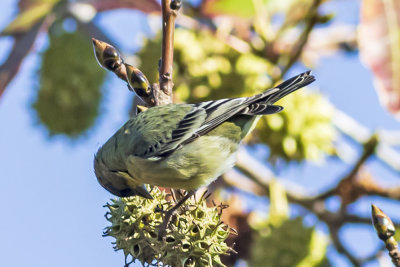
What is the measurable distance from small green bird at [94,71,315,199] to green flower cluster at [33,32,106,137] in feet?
6.01

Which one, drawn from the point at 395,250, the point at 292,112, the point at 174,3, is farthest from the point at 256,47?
the point at 395,250

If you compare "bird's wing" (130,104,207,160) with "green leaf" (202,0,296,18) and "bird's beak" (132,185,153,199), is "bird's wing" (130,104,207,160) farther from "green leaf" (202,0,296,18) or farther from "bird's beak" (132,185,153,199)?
"green leaf" (202,0,296,18)

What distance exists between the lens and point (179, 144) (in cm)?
261

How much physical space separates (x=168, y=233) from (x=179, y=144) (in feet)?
1.74

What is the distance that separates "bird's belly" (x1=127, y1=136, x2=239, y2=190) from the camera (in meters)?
2.43

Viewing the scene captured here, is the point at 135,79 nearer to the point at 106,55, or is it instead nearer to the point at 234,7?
the point at 106,55

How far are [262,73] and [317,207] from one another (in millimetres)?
808

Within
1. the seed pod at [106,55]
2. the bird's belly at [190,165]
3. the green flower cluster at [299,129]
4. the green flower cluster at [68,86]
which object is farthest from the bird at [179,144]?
the green flower cluster at [68,86]

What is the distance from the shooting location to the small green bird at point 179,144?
7.98 ft

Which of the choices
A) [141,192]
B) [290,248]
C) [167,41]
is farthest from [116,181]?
[290,248]

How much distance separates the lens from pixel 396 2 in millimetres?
2873

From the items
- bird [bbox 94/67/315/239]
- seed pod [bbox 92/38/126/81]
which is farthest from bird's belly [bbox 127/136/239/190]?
seed pod [bbox 92/38/126/81]

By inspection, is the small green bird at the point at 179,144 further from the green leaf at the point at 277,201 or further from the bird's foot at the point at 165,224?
the green leaf at the point at 277,201

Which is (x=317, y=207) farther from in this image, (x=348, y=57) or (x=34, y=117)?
(x=34, y=117)
